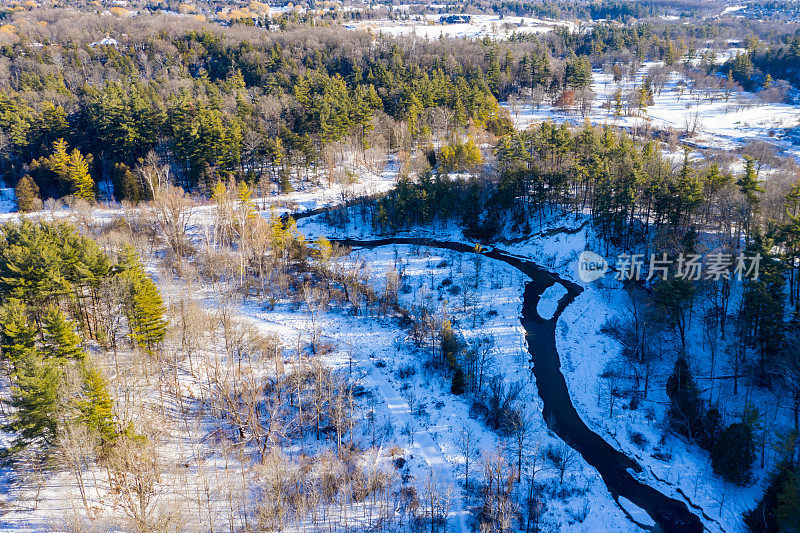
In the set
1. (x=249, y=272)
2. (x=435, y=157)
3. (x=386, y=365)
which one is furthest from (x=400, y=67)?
(x=386, y=365)

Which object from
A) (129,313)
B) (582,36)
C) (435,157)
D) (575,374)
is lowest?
(575,374)

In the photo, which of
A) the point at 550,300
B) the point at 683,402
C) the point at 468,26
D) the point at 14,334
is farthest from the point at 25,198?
the point at 468,26

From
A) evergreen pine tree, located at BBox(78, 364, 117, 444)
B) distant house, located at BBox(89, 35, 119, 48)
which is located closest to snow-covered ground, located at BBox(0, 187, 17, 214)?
evergreen pine tree, located at BBox(78, 364, 117, 444)

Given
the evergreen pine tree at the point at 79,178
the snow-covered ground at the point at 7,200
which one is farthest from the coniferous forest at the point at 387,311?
the snow-covered ground at the point at 7,200

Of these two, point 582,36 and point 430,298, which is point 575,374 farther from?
point 582,36

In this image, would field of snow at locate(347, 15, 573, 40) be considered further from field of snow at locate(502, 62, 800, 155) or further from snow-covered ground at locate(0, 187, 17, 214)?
snow-covered ground at locate(0, 187, 17, 214)
